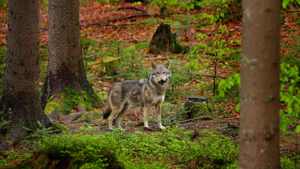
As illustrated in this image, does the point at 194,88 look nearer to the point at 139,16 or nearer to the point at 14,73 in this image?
the point at 14,73

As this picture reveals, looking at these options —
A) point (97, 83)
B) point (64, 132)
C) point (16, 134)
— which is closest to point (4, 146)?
point (16, 134)

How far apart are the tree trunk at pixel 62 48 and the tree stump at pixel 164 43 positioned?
6.44 m

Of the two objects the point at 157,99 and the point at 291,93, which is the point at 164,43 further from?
the point at 291,93

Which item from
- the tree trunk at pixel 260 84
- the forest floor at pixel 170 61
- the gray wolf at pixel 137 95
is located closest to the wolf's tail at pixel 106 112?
the gray wolf at pixel 137 95

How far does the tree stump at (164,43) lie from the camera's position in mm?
19691

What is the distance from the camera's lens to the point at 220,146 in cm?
996

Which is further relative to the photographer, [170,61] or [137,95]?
[170,61]

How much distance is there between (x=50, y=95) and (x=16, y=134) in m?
2.82

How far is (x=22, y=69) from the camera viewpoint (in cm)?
1059

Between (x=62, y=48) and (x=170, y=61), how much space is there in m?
4.66

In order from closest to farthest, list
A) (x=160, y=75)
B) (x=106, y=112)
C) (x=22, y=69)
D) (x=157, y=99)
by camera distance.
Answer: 1. (x=22, y=69)
2. (x=160, y=75)
3. (x=157, y=99)
4. (x=106, y=112)

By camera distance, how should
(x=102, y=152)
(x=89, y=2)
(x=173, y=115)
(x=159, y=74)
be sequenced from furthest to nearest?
(x=89, y=2) → (x=173, y=115) → (x=159, y=74) → (x=102, y=152)

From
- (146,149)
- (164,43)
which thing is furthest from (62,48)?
(164,43)

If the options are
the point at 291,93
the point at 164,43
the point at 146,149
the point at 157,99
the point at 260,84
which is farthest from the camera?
the point at 164,43
